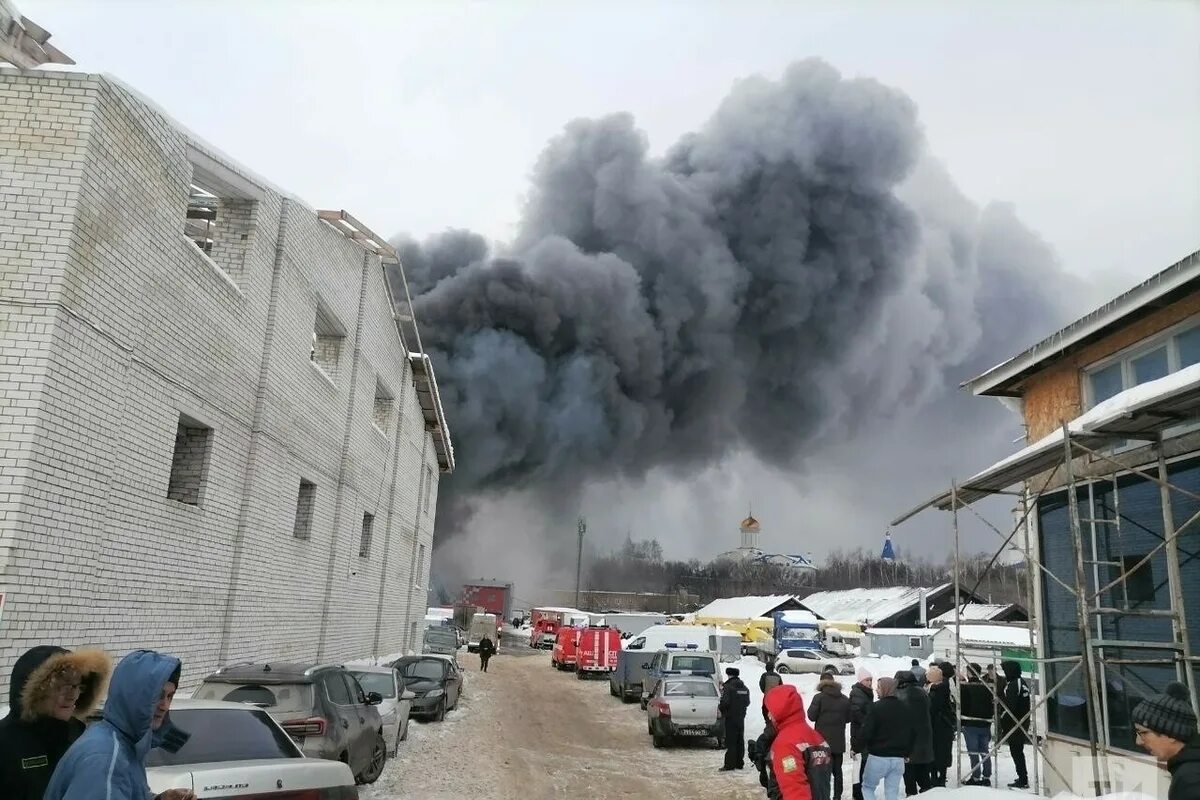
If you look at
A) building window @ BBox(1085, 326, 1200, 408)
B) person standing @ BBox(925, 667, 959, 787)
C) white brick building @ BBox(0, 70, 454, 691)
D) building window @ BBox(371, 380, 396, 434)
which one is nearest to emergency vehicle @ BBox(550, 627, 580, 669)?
building window @ BBox(371, 380, 396, 434)

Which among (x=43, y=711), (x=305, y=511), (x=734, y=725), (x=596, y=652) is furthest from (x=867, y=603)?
(x=43, y=711)

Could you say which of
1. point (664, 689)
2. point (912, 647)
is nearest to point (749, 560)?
point (912, 647)

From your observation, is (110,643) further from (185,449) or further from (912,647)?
(912,647)

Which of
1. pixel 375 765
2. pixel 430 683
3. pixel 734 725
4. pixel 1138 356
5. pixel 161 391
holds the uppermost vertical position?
pixel 1138 356

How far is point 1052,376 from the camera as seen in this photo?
10375 mm

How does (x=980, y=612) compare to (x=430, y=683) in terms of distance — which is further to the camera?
(x=980, y=612)

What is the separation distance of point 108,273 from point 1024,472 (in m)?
9.50

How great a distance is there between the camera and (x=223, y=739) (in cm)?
457

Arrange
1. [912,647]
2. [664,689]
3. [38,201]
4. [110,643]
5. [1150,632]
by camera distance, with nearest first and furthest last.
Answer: [38,201] → [110,643] → [1150,632] → [664,689] → [912,647]

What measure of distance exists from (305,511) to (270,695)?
7.02m

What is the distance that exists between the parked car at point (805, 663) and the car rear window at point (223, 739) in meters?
27.5

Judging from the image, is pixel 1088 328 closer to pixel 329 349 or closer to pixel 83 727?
pixel 83 727

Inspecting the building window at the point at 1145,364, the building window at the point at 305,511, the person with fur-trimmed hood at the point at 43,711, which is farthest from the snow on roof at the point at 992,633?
the person with fur-trimmed hood at the point at 43,711

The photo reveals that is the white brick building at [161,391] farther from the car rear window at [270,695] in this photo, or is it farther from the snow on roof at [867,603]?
the snow on roof at [867,603]
